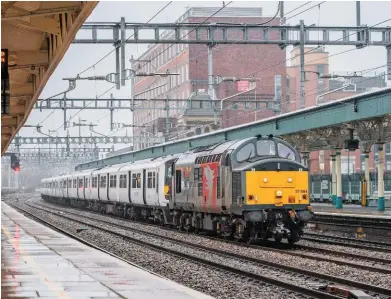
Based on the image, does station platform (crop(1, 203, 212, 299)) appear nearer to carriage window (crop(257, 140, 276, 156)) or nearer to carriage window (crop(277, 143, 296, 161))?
carriage window (crop(257, 140, 276, 156))

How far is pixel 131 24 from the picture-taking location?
105 feet

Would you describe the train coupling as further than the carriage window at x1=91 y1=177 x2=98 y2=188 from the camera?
No

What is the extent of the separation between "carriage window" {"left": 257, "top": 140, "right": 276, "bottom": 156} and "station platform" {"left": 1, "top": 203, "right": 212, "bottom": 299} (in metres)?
5.64

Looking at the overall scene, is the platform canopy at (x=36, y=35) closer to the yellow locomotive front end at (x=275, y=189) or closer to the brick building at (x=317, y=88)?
the yellow locomotive front end at (x=275, y=189)

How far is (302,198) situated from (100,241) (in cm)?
825

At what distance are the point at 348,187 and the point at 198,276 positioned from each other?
4280 cm

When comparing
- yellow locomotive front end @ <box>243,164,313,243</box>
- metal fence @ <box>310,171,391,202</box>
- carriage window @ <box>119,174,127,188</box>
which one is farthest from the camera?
metal fence @ <box>310,171,391,202</box>

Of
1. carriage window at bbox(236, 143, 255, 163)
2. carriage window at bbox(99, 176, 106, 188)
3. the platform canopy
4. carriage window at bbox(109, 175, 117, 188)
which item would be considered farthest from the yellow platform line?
carriage window at bbox(99, 176, 106, 188)

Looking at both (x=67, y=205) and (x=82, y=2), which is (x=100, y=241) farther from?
(x=67, y=205)

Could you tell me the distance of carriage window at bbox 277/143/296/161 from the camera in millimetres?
23828

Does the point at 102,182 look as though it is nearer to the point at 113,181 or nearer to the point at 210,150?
the point at 113,181

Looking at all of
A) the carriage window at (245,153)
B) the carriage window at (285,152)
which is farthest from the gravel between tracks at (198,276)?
the carriage window at (285,152)

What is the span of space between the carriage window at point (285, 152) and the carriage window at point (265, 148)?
18cm

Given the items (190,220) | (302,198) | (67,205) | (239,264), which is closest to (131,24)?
(190,220)
